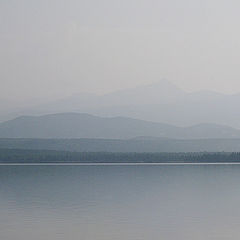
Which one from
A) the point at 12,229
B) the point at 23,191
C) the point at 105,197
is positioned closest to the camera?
the point at 12,229

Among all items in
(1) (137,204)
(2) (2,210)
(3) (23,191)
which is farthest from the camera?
(3) (23,191)

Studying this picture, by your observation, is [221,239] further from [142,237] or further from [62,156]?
[62,156]

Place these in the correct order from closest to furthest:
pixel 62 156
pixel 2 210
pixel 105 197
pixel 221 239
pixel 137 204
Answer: pixel 221 239
pixel 2 210
pixel 137 204
pixel 105 197
pixel 62 156

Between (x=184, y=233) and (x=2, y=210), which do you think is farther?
(x=2, y=210)

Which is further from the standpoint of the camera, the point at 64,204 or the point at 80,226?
the point at 64,204

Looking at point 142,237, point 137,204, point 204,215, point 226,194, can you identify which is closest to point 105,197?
point 137,204

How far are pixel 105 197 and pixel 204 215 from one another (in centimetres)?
703

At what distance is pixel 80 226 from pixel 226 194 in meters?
11.2

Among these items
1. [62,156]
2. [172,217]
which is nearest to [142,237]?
[172,217]

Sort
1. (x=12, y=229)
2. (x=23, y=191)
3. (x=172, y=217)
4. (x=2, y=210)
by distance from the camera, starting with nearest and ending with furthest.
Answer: (x=12, y=229)
(x=172, y=217)
(x=2, y=210)
(x=23, y=191)

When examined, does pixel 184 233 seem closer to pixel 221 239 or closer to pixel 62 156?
pixel 221 239

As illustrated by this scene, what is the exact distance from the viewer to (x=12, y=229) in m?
17.4

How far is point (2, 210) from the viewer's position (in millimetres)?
21984

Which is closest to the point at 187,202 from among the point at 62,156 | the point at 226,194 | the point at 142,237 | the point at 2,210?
the point at 226,194
